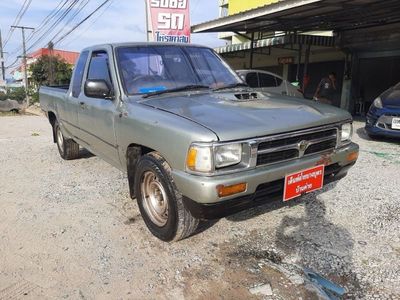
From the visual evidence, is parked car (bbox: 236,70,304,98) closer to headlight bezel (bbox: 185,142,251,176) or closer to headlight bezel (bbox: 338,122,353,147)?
headlight bezel (bbox: 338,122,353,147)

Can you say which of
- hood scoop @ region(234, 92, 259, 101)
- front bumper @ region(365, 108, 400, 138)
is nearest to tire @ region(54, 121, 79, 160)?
hood scoop @ region(234, 92, 259, 101)

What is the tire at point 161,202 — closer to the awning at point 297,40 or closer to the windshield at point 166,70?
the windshield at point 166,70

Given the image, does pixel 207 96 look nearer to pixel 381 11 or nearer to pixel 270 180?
→ pixel 270 180

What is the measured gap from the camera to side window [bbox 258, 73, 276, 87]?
10.5m

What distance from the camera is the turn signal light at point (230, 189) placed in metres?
2.58

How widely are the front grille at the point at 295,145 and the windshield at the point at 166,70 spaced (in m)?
1.26

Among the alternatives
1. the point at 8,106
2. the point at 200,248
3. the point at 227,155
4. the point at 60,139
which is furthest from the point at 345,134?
the point at 8,106

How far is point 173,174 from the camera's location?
2.80m

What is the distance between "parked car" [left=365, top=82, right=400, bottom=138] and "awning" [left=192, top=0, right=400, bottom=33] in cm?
270

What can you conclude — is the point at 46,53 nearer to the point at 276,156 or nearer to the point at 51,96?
the point at 51,96

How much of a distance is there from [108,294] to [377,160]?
525 centimetres

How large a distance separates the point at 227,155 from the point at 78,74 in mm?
3160

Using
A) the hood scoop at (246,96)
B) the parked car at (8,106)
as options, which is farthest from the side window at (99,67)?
the parked car at (8,106)

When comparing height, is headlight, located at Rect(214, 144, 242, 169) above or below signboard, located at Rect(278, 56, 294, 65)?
below
